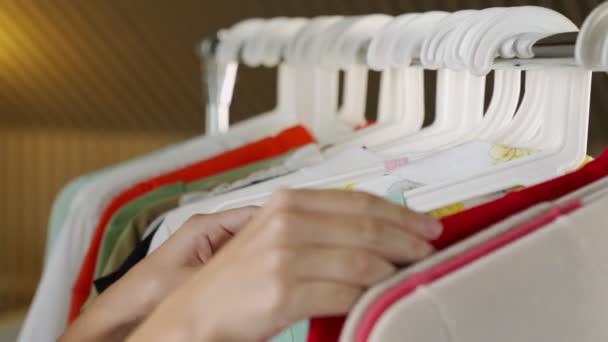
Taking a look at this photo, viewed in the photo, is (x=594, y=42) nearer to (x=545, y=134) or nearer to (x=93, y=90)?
(x=545, y=134)

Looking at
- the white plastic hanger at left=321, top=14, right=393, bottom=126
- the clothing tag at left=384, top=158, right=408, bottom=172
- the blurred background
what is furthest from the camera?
the blurred background

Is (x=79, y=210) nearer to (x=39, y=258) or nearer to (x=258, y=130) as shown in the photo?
(x=258, y=130)

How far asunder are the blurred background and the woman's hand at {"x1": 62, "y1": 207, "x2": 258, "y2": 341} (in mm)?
1087

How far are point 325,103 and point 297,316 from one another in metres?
0.82

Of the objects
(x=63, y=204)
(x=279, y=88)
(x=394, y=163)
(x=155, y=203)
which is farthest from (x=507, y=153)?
(x=63, y=204)

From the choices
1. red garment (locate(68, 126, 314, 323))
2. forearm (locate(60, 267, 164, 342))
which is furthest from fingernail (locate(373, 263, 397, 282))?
red garment (locate(68, 126, 314, 323))

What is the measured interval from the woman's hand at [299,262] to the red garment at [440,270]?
0.05ft

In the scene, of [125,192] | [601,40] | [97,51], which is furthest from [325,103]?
[97,51]

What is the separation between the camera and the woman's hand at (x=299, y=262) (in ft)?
1.46

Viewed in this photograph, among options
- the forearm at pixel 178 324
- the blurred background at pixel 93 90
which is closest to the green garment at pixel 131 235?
the forearm at pixel 178 324

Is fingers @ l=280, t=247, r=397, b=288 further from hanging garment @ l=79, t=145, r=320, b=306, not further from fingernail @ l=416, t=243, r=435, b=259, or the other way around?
hanging garment @ l=79, t=145, r=320, b=306

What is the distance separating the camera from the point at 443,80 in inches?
37.4

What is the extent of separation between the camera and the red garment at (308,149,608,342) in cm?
46

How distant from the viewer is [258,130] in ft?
4.31
